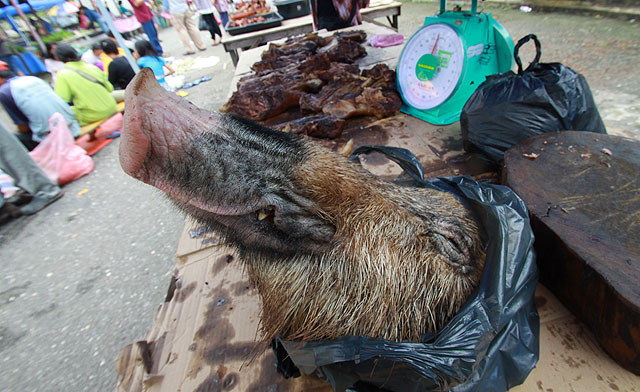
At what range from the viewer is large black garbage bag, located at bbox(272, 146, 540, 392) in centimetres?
78

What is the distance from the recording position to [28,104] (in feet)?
14.9

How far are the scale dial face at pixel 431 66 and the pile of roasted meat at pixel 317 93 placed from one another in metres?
0.15

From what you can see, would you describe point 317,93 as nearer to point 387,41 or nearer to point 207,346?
point 387,41

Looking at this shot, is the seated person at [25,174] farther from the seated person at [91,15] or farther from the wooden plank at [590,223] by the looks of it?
the seated person at [91,15]

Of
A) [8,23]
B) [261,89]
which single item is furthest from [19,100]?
[8,23]

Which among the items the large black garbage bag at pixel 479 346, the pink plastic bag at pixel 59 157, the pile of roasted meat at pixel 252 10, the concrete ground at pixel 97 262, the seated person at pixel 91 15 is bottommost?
the concrete ground at pixel 97 262

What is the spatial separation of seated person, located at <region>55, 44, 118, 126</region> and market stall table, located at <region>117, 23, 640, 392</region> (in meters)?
5.10

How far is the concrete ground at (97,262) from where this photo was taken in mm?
2201

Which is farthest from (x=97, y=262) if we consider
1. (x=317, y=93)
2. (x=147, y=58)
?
(x=147, y=58)

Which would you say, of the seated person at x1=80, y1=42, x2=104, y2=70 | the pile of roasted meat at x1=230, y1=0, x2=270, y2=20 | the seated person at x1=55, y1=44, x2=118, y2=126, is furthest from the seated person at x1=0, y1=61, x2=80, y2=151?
the pile of roasted meat at x1=230, y1=0, x2=270, y2=20

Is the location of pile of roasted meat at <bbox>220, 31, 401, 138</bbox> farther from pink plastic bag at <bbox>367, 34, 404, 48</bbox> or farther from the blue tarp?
the blue tarp

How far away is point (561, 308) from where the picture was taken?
3.53ft

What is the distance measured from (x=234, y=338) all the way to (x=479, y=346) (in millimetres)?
929

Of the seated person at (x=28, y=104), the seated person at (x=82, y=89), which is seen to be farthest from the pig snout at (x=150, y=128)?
the seated person at (x=82, y=89)
